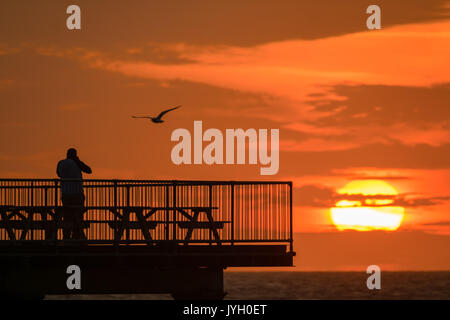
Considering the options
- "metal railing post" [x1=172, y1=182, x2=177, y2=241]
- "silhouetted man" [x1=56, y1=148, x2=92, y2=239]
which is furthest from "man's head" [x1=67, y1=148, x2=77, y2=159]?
"metal railing post" [x1=172, y1=182, x2=177, y2=241]

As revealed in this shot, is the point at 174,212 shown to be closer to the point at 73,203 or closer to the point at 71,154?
the point at 73,203

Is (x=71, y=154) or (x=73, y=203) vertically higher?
(x=71, y=154)

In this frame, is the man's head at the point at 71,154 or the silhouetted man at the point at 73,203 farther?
the man's head at the point at 71,154

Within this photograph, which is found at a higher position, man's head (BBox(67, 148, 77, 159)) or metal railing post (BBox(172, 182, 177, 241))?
man's head (BBox(67, 148, 77, 159))

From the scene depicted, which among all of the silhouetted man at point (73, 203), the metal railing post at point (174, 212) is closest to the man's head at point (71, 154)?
the silhouetted man at point (73, 203)

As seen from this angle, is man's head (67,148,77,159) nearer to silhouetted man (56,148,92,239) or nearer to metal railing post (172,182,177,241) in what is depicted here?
silhouetted man (56,148,92,239)

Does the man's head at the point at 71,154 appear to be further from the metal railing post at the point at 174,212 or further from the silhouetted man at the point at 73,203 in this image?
the metal railing post at the point at 174,212

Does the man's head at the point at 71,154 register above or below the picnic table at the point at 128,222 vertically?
above

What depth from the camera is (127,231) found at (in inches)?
1379

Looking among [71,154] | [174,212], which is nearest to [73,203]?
[71,154]

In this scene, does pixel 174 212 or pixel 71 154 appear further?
pixel 71 154
